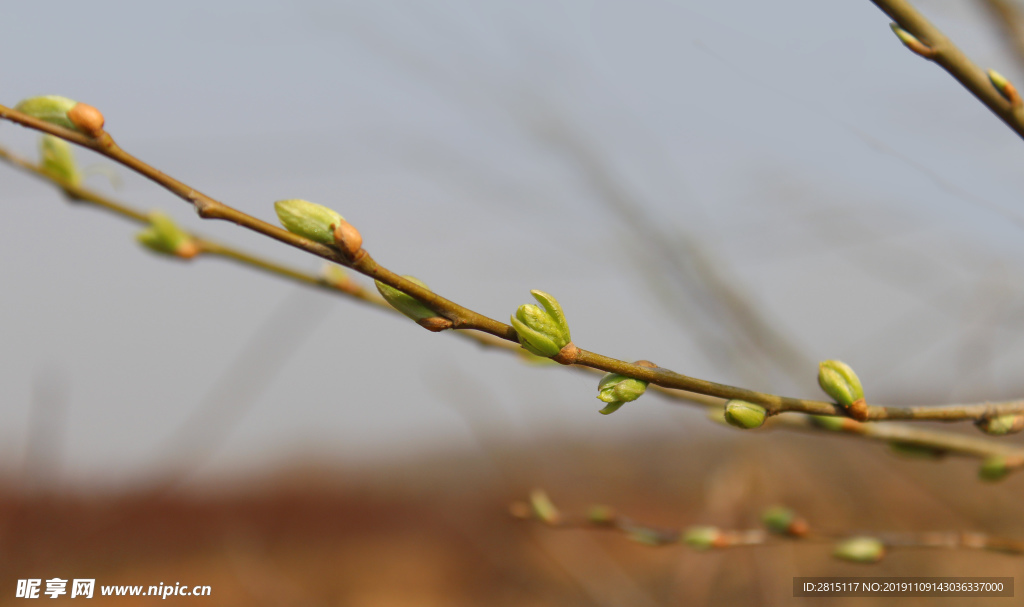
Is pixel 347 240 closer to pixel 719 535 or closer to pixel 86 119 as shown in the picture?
pixel 86 119

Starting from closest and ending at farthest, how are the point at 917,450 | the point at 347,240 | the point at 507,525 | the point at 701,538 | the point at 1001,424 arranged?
the point at 347,240 → the point at 1001,424 → the point at 917,450 → the point at 701,538 → the point at 507,525

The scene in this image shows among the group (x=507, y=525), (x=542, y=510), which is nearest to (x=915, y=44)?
(x=542, y=510)

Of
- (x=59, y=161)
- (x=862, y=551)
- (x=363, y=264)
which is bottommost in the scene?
(x=862, y=551)

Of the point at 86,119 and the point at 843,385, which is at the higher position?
the point at 86,119

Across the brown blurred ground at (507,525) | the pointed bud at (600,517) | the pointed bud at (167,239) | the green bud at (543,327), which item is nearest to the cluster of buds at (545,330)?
the green bud at (543,327)

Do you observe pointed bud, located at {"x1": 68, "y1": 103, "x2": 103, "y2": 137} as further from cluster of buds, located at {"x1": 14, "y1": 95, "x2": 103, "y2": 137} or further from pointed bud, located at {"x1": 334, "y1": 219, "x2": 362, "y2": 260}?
pointed bud, located at {"x1": 334, "y1": 219, "x2": 362, "y2": 260}

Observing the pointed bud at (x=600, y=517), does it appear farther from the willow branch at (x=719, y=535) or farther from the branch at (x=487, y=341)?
the branch at (x=487, y=341)

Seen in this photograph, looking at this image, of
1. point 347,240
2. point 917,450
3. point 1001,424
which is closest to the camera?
point 347,240
